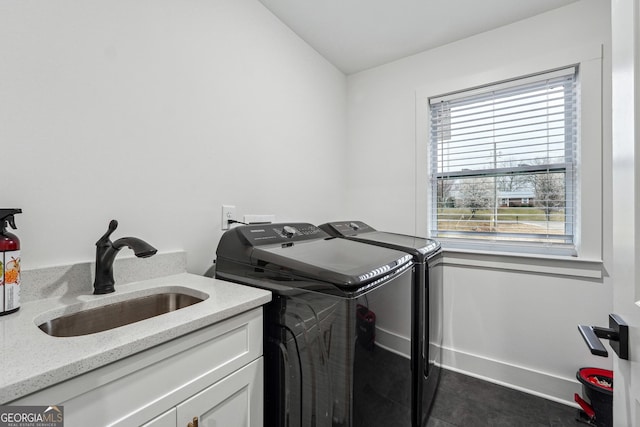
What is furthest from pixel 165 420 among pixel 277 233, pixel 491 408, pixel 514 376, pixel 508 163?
pixel 508 163

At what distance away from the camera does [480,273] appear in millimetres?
2104

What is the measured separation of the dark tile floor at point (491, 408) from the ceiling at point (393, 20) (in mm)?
2592

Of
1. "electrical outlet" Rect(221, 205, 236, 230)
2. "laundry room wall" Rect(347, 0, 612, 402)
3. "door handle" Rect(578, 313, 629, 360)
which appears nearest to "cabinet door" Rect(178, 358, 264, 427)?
"electrical outlet" Rect(221, 205, 236, 230)

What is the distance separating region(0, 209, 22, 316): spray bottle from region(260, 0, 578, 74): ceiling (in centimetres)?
185

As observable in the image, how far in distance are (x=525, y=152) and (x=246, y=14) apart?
6.94ft

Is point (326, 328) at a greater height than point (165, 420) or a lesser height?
greater

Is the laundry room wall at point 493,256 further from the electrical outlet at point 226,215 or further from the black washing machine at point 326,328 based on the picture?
the electrical outlet at point 226,215

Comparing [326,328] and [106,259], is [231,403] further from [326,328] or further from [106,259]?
[106,259]

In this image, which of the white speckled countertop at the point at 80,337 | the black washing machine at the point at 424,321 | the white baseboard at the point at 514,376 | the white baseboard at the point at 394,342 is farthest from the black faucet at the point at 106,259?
the white baseboard at the point at 514,376

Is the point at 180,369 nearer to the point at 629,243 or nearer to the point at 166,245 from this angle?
the point at 166,245

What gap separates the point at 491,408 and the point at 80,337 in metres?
2.20

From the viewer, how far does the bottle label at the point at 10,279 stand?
2.67 ft

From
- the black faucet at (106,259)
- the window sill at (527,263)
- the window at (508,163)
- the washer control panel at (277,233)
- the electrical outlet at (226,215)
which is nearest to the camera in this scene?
the black faucet at (106,259)

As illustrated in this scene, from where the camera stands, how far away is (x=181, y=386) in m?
0.79
